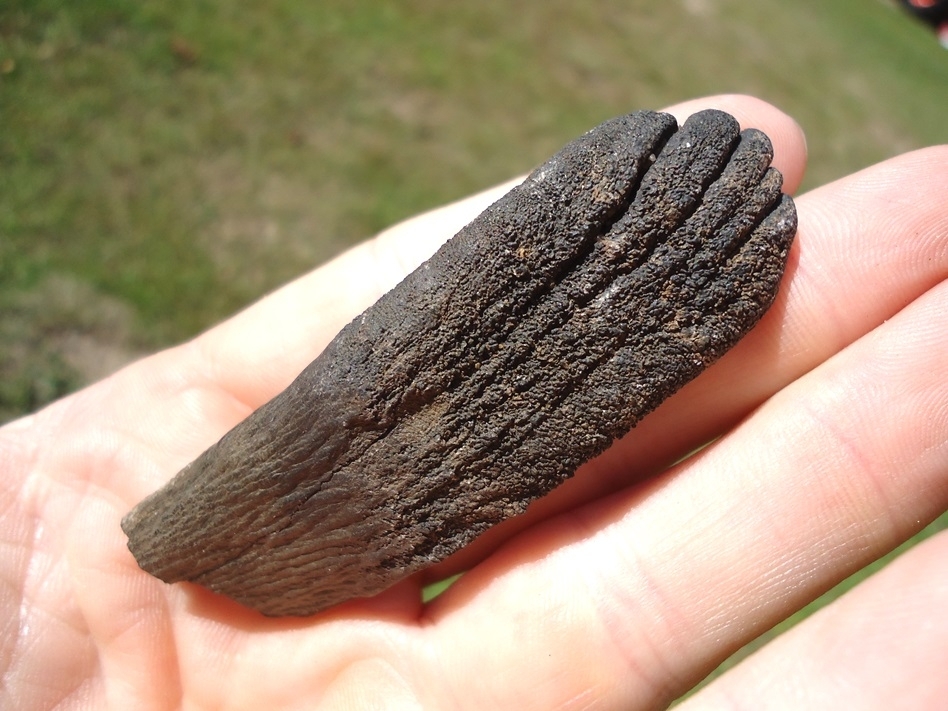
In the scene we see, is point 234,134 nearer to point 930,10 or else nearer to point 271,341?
point 271,341

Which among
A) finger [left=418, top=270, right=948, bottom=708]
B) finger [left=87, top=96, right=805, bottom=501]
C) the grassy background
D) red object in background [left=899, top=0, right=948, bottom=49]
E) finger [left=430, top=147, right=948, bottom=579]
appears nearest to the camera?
finger [left=418, top=270, right=948, bottom=708]

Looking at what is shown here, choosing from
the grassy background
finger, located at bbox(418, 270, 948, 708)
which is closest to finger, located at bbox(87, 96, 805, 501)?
finger, located at bbox(418, 270, 948, 708)

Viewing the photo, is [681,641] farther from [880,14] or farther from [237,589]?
[880,14]

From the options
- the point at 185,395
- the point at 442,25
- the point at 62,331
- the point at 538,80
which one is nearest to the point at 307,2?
the point at 442,25

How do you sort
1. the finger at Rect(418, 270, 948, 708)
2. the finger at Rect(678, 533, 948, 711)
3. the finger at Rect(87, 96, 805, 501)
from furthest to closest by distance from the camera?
the finger at Rect(87, 96, 805, 501) < the finger at Rect(418, 270, 948, 708) < the finger at Rect(678, 533, 948, 711)

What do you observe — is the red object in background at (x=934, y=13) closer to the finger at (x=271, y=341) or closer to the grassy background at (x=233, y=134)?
the grassy background at (x=233, y=134)

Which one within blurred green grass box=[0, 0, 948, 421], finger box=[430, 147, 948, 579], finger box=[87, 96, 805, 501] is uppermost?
blurred green grass box=[0, 0, 948, 421]

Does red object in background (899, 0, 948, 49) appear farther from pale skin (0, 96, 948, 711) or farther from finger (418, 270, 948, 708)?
finger (418, 270, 948, 708)
